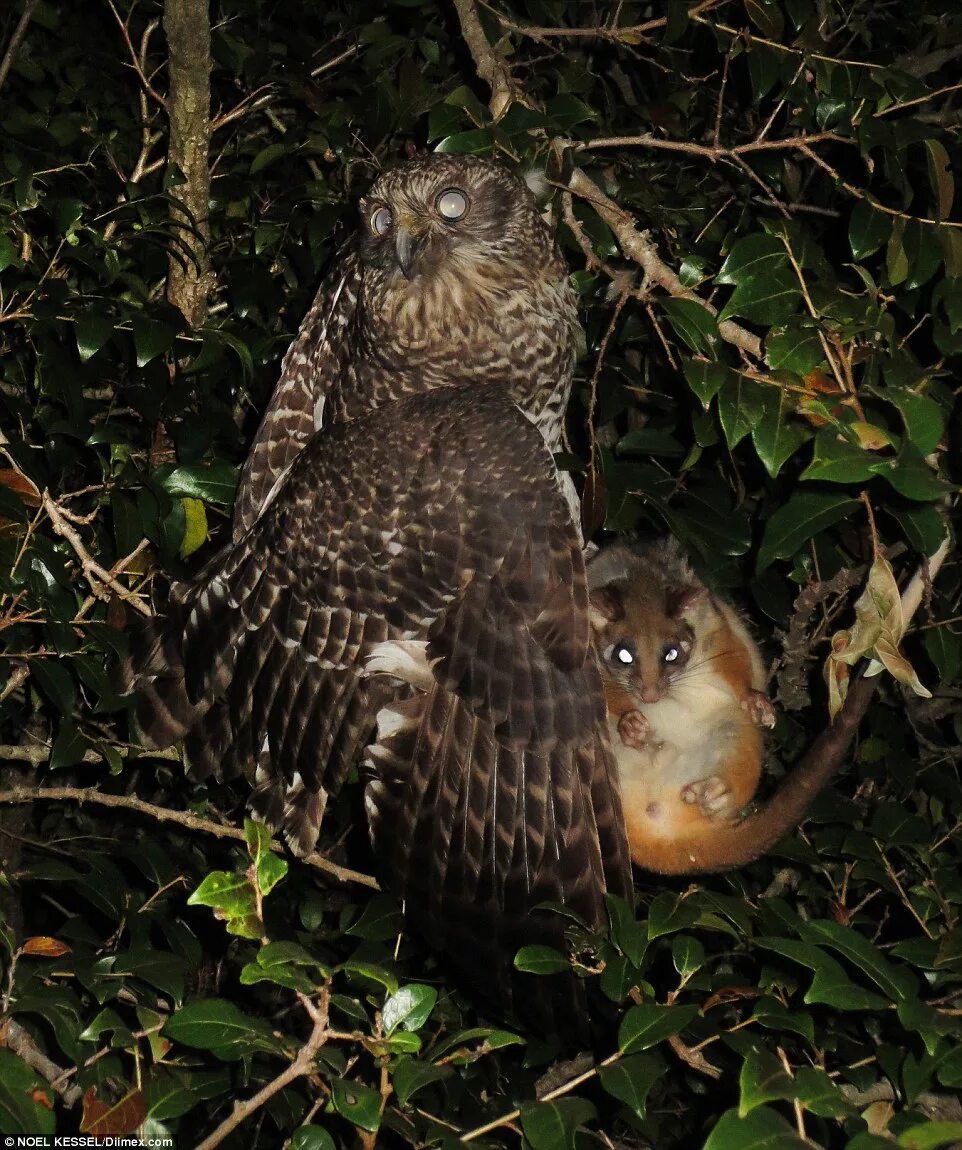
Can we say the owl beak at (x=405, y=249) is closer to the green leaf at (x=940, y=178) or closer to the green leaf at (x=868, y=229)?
the green leaf at (x=868, y=229)

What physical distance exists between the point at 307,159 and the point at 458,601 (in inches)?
61.0

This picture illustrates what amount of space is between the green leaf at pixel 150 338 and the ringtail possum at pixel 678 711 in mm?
1226

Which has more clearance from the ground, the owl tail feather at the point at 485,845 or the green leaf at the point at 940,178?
the green leaf at the point at 940,178

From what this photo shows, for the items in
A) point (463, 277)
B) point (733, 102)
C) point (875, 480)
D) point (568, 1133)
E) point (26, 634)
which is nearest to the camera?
point (568, 1133)

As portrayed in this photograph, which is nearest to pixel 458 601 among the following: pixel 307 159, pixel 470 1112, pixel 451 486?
pixel 451 486

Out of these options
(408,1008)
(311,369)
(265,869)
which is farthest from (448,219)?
(408,1008)

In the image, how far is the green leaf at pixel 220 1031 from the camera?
1667 millimetres

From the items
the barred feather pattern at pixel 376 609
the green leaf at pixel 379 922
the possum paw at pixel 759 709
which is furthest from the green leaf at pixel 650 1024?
the possum paw at pixel 759 709

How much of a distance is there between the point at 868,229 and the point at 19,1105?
210 centimetres

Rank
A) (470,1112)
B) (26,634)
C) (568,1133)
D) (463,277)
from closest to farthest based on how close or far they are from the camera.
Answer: (568,1133) → (470,1112) → (26,634) → (463,277)

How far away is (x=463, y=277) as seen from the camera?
9.75ft

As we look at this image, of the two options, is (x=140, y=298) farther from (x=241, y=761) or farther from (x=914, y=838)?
(x=914, y=838)

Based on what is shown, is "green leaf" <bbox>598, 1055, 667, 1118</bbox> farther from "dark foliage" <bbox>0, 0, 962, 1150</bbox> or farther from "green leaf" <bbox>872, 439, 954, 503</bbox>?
"green leaf" <bbox>872, 439, 954, 503</bbox>

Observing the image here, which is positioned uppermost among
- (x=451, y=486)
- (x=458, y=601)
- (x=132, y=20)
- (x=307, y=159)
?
(x=132, y=20)
